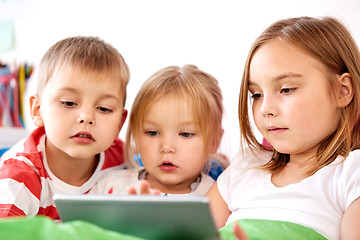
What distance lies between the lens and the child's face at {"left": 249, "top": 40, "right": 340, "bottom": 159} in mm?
958

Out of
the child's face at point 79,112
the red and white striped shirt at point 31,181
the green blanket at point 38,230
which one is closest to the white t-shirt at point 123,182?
the red and white striped shirt at point 31,181

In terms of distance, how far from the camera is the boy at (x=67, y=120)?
1.18 meters

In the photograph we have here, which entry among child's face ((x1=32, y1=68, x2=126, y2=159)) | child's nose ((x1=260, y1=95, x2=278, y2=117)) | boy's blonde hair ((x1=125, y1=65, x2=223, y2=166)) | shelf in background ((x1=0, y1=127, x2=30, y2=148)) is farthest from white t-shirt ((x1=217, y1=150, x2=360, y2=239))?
shelf in background ((x1=0, y1=127, x2=30, y2=148))

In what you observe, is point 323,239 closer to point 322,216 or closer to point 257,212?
point 322,216

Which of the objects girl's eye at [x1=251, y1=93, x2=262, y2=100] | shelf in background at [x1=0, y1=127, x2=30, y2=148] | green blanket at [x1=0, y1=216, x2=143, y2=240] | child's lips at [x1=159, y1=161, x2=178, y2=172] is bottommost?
shelf in background at [x1=0, y1=127, x2=30, y2=148]

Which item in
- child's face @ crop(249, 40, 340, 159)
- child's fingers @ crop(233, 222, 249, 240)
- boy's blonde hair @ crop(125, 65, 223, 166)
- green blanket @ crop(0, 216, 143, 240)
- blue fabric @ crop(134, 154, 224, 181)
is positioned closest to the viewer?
green blanket @ crop(0, 216, 143, 240)

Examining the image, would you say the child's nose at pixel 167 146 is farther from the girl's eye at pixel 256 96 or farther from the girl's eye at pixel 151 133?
the girl's eye at pixel 256 96

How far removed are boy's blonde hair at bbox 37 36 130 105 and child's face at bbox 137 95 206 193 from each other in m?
0.14

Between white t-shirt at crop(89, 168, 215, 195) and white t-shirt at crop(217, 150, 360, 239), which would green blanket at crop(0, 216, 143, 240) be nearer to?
white t-shirt at crop(217, 150, 360, 239)

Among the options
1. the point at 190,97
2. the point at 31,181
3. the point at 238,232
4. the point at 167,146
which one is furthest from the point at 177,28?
the point at 238,232

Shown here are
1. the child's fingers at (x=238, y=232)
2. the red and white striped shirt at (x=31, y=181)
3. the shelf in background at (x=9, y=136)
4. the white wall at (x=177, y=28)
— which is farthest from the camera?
the shelf in background at (x=9, y=136)

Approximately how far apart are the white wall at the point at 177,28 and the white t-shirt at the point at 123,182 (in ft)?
0.85

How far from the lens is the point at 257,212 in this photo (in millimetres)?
1011

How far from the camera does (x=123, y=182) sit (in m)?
1.32
